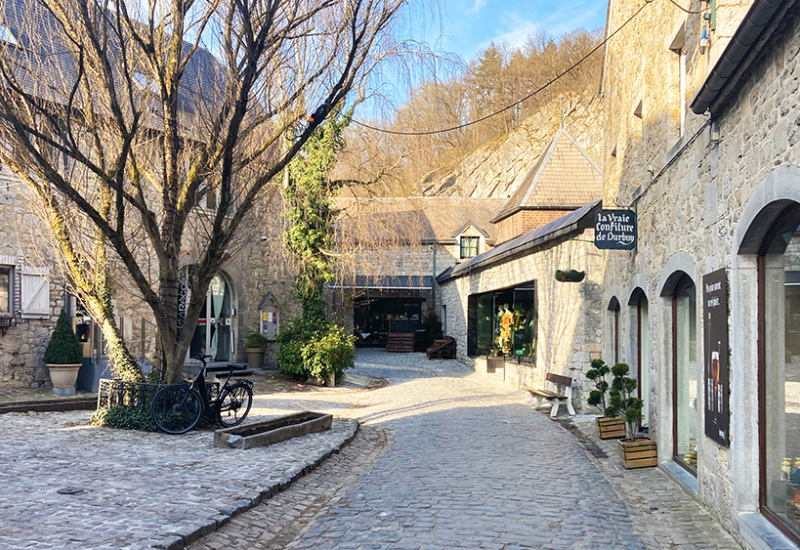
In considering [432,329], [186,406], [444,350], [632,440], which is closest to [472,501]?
[632,440]

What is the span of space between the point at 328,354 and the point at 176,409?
694 centimetres

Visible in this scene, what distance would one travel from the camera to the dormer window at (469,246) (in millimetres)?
31703

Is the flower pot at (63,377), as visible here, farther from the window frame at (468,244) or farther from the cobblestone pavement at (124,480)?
the window frame at (468,244)

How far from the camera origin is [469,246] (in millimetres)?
31844

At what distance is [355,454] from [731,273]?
5150mm

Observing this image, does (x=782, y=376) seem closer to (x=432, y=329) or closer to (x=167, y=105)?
(x=167, y=105)

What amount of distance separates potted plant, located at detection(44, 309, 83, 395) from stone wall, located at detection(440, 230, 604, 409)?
8895mm

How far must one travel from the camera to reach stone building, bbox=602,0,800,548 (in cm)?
433

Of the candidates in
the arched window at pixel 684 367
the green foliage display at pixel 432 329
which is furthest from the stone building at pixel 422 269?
the arched window at pixel 684 367

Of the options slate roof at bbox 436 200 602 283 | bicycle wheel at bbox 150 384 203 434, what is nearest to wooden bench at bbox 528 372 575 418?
slate roof at bbox 436 200 602 283

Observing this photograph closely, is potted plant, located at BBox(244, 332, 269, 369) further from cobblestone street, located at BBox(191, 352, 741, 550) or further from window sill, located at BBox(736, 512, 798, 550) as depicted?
window sill, located at BBox(736, 512, 798, 550)

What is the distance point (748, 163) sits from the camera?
4.84m

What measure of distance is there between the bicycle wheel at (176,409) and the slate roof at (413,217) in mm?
8617

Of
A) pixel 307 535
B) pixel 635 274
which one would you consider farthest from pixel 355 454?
pixel 635 274
